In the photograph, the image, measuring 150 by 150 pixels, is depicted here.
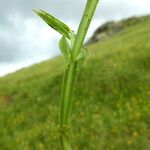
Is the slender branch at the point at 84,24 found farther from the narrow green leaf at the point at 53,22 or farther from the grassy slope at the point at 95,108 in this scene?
the grassy slope at the point at 95,108

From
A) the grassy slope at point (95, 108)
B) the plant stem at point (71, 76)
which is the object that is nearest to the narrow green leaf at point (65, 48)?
the plant stem at point (71, 76)

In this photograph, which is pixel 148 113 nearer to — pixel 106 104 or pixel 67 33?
pixel 106 104

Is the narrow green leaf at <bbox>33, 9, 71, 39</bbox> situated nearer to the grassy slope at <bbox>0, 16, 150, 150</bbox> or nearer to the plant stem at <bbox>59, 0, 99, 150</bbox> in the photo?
the plant stem at <bbox>59, 0, 99, 150</bbox>

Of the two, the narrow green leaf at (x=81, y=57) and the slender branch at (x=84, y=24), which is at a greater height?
the slender branch at (x=84, y=24)

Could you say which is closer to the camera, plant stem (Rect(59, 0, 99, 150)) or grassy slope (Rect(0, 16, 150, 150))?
plant stem (Rect(59, 0, 99, 150))

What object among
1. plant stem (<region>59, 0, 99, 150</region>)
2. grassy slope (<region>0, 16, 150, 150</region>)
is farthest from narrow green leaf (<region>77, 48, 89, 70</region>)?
grassy slope (<region>0, 16, 150, 150</region>)
